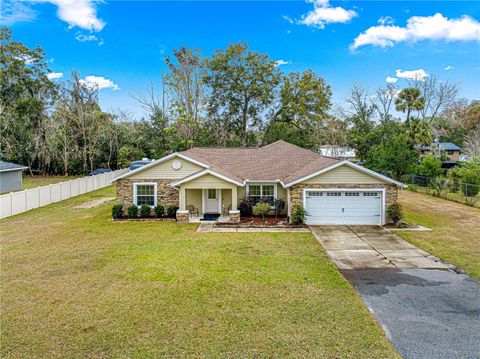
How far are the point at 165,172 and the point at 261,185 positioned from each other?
5.62 meters

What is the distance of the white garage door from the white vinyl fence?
54.7ft

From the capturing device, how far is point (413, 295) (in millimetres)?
7379

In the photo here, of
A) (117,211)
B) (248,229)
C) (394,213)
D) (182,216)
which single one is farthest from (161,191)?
(394,213)

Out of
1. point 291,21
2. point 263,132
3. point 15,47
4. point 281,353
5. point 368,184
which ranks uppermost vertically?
point 15,47

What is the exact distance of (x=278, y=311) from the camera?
659cm

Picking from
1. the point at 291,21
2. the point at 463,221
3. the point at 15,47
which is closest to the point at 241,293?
the point at 463,221

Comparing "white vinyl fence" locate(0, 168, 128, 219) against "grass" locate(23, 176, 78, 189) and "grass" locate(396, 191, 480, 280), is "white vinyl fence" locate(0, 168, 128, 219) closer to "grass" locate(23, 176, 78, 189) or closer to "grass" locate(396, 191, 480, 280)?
"grass" locate(23, 176, 78, 189)

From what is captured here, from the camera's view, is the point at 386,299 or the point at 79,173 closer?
the point at 386,299

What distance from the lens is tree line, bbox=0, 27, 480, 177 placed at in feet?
120

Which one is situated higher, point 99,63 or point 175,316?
point 99,63

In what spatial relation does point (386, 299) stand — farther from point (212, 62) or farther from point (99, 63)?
point (99, 63)

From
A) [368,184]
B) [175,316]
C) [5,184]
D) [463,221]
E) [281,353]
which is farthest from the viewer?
[5,184]

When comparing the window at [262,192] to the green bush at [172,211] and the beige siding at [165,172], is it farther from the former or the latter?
the green bush at [172,211]

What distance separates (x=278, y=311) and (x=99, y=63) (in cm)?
4073
